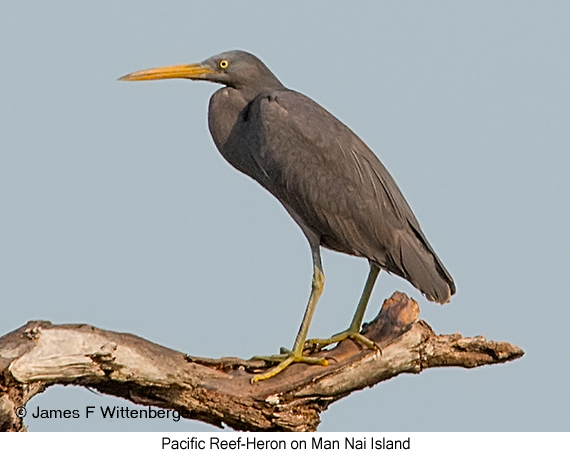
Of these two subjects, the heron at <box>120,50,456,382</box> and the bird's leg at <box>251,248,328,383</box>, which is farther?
the bird's leg at <box>251,248,328,383</box>

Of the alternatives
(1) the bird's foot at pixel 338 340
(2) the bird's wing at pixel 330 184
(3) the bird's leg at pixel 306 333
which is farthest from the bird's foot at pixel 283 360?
(2) the bird's wing at pixel 330 184

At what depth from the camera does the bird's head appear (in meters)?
5.94

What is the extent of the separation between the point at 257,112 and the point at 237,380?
152 centimetres

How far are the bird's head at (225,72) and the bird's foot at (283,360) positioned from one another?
5.18 ft

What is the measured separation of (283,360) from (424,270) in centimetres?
98

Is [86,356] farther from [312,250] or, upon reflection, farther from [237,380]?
[312,250]

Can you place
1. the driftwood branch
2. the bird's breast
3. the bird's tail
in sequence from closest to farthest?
the driftwood branch, the bird's tail, the bird's breast

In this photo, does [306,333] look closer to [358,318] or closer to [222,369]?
[358,318]

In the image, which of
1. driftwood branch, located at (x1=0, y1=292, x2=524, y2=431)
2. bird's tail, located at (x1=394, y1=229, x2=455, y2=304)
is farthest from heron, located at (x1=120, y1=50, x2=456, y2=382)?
driftwood branch, located at (x1=0, y1=292, x2=524, y2=431)

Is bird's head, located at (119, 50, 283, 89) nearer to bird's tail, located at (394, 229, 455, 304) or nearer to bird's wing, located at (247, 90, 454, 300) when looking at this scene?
bird's wing, located at (247, 90, 454, 300)

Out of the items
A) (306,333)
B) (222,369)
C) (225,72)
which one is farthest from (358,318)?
(225,72)

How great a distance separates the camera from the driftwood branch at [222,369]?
204 inches

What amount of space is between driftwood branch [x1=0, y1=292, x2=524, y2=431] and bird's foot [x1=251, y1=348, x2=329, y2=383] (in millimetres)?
31
